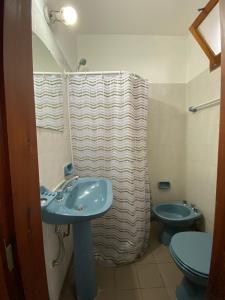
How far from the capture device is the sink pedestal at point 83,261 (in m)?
1.40

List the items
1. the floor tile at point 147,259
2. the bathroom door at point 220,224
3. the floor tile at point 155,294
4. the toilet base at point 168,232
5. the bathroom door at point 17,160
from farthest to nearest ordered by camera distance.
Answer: the toilet base at point 168,232
the floor tile at point 147,259
the floor tile at point 155,294
the bathroom door at point 220,224
the bathroom door at point 17,160

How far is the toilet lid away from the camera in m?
1.23

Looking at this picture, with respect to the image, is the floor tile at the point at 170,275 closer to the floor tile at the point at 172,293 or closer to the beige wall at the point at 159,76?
the floor tile at the point at 172,293

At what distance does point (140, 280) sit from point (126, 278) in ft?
0.41

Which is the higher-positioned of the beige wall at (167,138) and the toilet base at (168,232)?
the beige wall at (167,138)

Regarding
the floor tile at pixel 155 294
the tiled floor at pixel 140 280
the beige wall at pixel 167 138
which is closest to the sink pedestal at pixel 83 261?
the tiled floor at pixel 140 280

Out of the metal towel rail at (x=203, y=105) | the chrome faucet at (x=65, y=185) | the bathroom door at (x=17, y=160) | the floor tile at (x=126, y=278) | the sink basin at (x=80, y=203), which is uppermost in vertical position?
the metal towel rail at (x=203, y=105)

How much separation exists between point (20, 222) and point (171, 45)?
2.62 m

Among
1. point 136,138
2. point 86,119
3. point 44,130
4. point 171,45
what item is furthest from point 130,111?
point 171,45

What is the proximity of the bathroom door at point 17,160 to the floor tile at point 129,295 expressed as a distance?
124cm

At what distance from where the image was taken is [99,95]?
1.82 meters

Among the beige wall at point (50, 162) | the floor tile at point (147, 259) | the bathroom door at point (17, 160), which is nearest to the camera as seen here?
the bathroom door at point (17, 160)

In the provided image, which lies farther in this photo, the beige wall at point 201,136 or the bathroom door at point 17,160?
the beige wall at point 201,136

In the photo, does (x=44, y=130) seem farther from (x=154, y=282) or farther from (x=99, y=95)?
(x=154, y=282)
